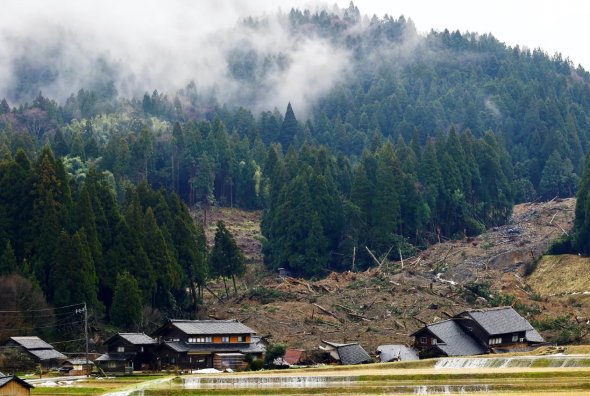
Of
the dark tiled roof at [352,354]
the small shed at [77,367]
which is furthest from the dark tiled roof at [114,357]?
the dark tiled roof at [352,354]

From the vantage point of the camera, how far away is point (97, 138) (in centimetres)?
14312

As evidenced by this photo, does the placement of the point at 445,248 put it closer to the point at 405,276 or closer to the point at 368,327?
the point at 405,276

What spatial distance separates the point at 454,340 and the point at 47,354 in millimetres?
24268

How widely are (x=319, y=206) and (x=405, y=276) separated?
1595cm

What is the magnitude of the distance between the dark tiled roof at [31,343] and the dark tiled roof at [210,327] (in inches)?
304

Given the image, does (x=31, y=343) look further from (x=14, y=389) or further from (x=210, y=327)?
(x=14, y=389)

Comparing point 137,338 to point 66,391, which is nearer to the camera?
point 66,391

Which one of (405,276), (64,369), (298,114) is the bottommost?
(64,369)

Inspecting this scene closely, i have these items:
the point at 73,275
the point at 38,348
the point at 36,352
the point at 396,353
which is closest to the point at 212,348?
the point at 38,348

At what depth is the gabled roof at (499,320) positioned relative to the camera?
70.8 meters

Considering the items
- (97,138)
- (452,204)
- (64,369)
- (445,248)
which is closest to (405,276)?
(445,248)

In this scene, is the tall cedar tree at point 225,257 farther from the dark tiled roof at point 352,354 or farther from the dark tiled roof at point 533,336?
the dark tiled roof at point 533,336

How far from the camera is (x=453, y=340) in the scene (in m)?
70.1

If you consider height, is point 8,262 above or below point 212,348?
above
